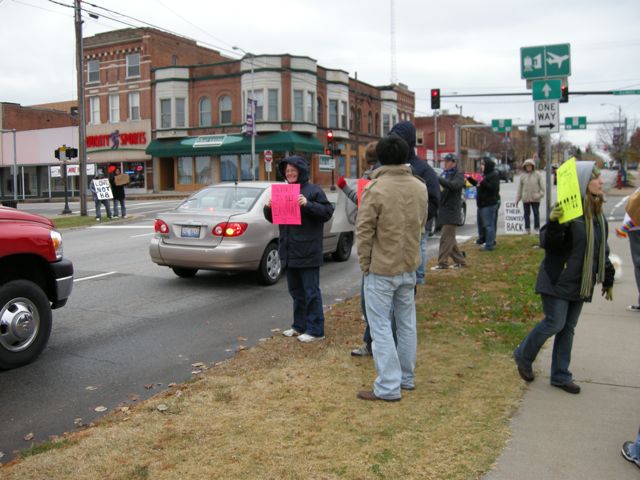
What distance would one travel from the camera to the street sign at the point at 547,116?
12.1 meters

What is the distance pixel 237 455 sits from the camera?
3.76m

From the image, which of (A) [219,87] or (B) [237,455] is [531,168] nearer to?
(B) [237,455]

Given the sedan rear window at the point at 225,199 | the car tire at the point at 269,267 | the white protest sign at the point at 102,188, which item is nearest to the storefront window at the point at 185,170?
the white protest sign at the point at 102,188

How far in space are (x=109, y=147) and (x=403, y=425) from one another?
5010 centimetres

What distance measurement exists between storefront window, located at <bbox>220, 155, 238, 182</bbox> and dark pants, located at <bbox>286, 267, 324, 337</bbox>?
131 ft

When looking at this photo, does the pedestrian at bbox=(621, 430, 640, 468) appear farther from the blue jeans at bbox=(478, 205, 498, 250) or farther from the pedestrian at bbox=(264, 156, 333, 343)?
the blue jeans at bbox=(478, 205, 498, 250)

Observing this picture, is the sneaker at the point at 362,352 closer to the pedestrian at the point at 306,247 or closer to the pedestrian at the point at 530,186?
the pedestrian at the point at 306,247

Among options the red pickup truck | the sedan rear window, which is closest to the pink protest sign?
the red pickup truck

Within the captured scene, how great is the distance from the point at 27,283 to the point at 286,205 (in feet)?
8.30

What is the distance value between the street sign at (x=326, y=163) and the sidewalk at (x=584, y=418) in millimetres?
40006

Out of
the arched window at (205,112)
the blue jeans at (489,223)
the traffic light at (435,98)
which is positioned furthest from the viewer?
the arched window at (205,112)

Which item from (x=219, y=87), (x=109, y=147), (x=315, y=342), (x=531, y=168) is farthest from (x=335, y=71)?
(x=315, y=342)

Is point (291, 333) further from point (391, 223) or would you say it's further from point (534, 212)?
point (534, 212)

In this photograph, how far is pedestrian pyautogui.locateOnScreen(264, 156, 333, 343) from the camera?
20.9ft
